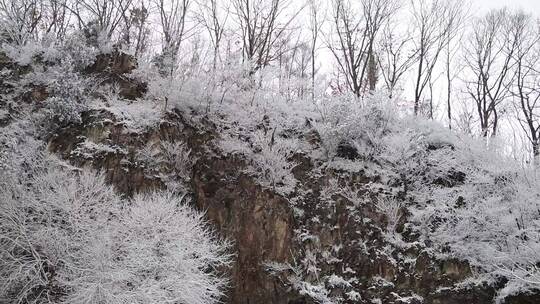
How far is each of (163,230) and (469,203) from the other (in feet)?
24.6

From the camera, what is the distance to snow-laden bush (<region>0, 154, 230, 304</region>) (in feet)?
26.4

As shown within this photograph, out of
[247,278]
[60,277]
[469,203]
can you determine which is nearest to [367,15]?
[469,203]

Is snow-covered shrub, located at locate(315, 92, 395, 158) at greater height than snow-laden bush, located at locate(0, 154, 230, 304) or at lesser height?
greater

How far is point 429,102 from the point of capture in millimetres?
19797

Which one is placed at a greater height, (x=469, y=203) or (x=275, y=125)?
(x=275, y=125)

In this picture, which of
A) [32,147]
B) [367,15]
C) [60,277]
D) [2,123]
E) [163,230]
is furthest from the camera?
[367,15]

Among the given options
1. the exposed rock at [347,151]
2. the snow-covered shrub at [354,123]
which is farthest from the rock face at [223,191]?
the snow-covered shrub at [354,123]

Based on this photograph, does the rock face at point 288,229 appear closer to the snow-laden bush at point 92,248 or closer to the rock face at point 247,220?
the rock face at point 247,220

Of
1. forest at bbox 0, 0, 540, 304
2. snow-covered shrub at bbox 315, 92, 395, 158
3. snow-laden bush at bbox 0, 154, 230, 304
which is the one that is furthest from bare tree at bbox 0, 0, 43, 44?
snow-covered shrub at bbox 315, 92, 395, 158

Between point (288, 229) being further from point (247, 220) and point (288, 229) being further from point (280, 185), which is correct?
point (280, 185)

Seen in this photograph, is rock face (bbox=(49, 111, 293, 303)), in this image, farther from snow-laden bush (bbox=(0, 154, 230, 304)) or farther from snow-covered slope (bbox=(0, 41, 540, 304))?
snow-laden bush (bbox=(0, 154, 230, 304))

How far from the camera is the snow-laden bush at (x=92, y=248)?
8039 mm

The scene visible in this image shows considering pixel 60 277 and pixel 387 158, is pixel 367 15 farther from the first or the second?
pixel 60 277

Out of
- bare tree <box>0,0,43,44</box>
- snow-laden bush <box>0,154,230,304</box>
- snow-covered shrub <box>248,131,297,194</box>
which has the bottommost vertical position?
snow-laden bush <box>0,154,230,304</box>
